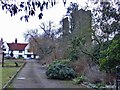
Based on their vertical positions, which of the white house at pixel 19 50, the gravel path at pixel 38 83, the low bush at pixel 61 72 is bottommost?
the gravel path at pixel 38 83

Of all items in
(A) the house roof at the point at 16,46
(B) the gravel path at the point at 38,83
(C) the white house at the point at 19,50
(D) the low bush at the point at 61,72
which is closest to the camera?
(B) the gravel path at the point at 38,83

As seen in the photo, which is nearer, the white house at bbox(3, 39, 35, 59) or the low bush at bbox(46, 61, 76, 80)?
the low bush at bbox(46, 61, 76, 80)

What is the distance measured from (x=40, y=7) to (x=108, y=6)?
15.3m

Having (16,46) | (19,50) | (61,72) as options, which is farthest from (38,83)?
(16,46)

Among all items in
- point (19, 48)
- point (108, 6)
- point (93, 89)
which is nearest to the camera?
point (93, 89)

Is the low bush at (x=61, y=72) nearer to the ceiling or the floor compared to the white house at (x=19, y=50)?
nearer to the floor

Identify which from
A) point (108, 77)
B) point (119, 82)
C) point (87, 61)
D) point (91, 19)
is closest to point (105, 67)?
point (119, 82)

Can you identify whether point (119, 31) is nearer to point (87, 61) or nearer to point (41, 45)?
point (87, 61)

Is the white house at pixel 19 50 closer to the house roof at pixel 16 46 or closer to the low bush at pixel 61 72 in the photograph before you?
the house roof at pixel 16 46

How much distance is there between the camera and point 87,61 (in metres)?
27.5

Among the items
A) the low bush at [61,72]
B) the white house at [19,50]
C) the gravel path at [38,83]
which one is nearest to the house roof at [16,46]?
the white house at [19,50]

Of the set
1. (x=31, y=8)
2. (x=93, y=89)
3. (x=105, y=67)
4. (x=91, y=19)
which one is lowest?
(x=93, y=89)

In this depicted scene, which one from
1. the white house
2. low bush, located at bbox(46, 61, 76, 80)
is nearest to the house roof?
the white house

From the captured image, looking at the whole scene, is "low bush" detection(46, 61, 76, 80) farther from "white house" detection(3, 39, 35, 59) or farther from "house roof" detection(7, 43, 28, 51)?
"house roof" detection(7, 43, 28, 51)
